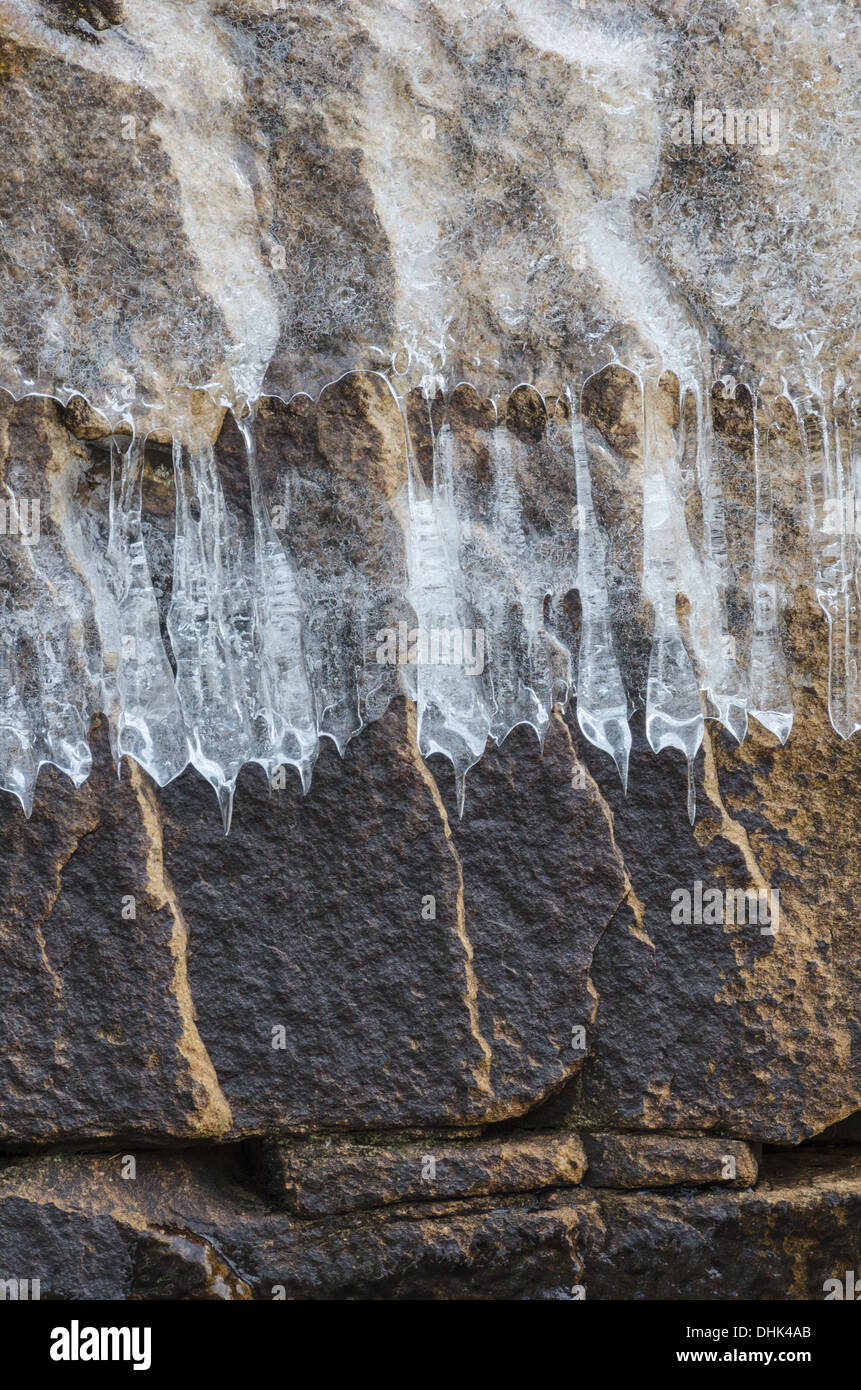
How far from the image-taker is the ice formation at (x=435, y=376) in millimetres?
3180

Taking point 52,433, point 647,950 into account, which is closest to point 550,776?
point 647,950

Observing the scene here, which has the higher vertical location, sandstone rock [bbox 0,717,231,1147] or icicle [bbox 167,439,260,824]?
icicle [bbox 167,439,260,824]

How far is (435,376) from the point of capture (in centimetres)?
328

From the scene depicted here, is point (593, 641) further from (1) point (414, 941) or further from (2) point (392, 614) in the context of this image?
(1) point (414, 941)

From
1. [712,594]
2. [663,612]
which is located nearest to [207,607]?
[663,612]

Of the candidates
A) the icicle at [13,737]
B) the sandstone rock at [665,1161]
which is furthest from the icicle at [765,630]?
the icicle at [13,737]

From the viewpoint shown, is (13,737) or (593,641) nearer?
(13,737)

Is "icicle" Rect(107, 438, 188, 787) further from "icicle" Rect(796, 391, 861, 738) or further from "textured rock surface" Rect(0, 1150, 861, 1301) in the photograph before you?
"icicle" Rect(796, 391, 861, 738)

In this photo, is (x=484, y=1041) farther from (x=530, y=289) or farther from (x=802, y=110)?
(x=802, y=110)

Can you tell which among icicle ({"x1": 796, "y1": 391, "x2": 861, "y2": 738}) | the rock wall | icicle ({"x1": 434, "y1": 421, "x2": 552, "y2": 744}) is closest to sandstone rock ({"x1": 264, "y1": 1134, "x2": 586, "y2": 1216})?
the rock wall

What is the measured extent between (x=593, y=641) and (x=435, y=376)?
0.78m

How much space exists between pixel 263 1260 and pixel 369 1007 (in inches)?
26.3

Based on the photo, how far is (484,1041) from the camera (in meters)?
3.20

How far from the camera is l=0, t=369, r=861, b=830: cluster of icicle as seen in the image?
3.20 metres
